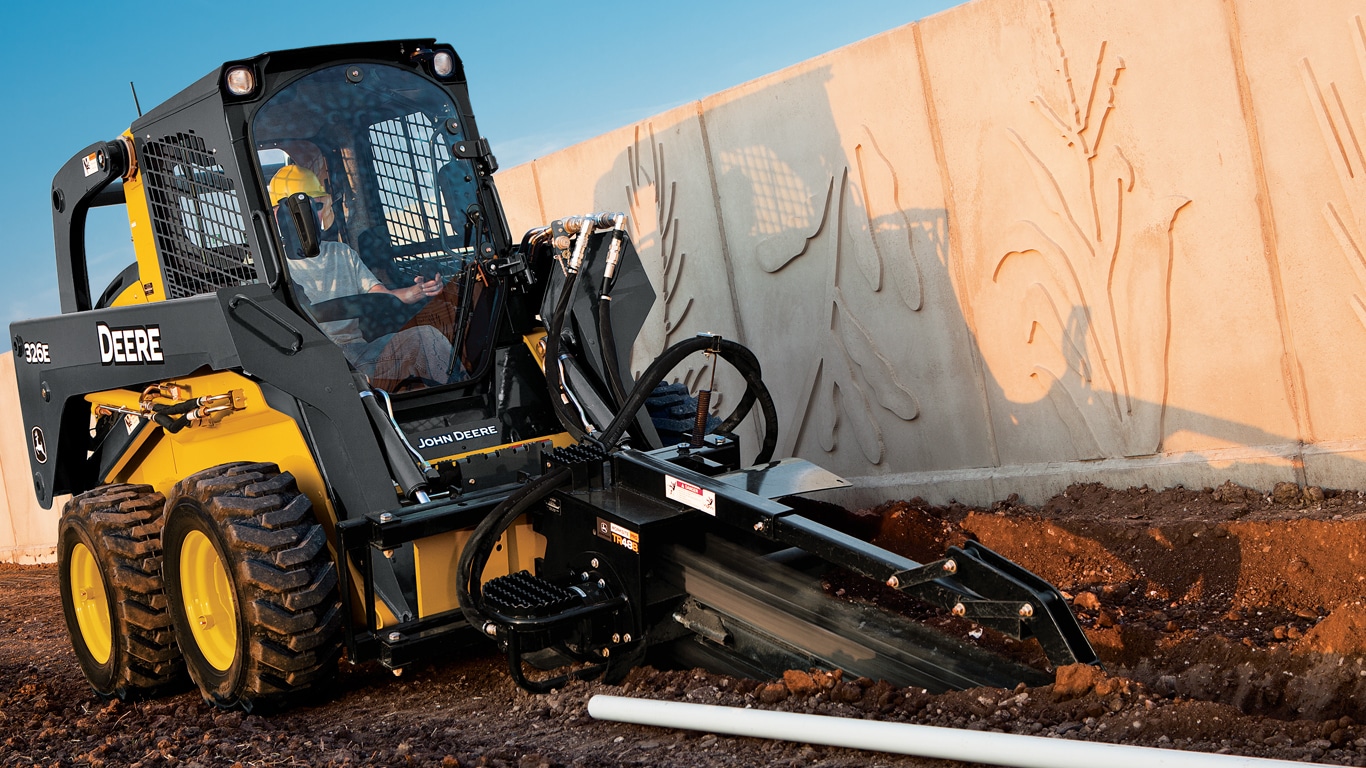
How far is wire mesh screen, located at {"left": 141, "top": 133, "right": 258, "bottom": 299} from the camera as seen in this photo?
5062mm

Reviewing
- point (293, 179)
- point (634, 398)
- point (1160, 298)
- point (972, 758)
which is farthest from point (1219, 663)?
point (293, 179)

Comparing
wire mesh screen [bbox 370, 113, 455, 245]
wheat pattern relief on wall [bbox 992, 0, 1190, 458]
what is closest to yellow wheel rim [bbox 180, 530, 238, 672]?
wire mesh screen [bbox 370, 113, 455, 245]

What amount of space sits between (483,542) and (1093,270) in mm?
3698

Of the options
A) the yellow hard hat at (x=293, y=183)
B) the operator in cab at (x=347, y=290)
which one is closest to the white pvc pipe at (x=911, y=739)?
the operator in cab at (x=347, y=290)

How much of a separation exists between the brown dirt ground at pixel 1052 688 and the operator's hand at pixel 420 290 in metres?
1.63

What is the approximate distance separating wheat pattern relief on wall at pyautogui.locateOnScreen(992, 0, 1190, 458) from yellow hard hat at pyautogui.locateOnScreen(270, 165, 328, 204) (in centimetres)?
367

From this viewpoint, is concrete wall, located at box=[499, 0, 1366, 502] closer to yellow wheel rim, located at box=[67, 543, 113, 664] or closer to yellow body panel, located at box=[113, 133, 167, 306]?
yellow body panel, located at box=[113, 133, 167, 306]

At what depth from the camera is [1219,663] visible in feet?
12.7

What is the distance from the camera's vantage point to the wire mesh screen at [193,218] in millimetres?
5062

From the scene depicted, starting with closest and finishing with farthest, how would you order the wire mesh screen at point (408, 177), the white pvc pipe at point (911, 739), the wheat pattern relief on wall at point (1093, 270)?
the white pvc pipe at point (911, 739), the wire mesh screen at point (408, 177), the wheat pattern relief on wall at point (1093, 270)

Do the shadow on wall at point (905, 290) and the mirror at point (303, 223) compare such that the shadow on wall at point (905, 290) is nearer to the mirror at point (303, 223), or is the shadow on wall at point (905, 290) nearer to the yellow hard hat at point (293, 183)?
the yellow hard hat at point (293, 183)

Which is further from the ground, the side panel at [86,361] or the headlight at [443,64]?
the headlight at [443,64]

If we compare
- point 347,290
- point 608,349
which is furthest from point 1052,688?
point 347,290

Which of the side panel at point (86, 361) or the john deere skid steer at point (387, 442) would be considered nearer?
the john deere skid steer at point (387, 442)
